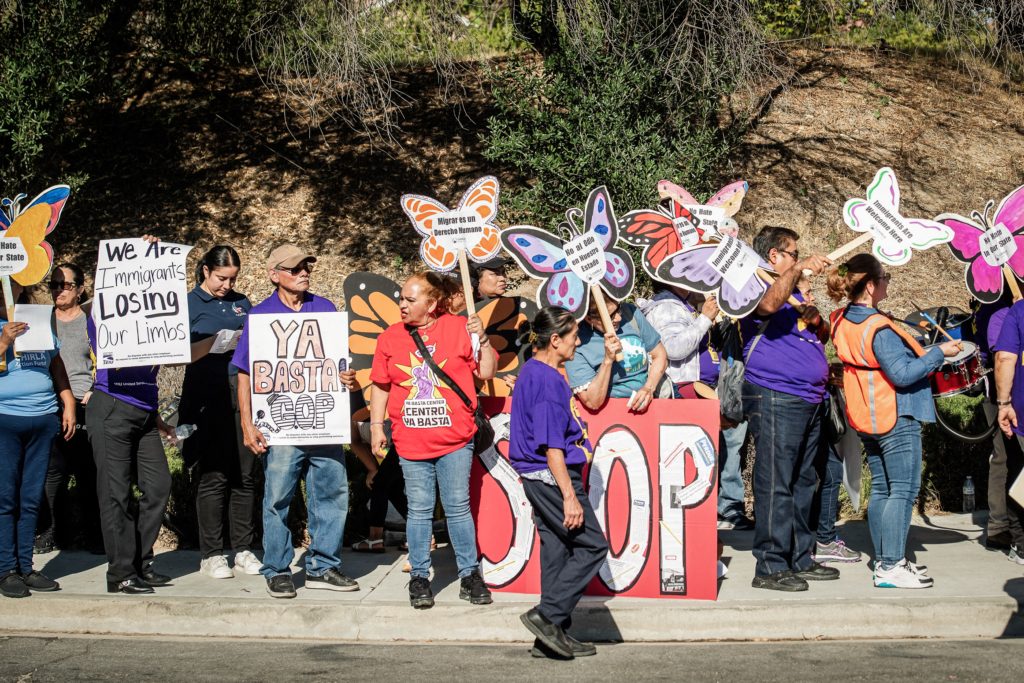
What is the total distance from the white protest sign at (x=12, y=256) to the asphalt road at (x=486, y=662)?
2216 millimetres

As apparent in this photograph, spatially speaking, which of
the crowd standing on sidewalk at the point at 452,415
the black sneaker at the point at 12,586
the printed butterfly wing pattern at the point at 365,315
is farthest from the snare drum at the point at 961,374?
the black sneaker at the point at 12,586

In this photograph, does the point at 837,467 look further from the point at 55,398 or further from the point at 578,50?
the point at 578,50

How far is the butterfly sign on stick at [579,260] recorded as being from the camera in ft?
17.0

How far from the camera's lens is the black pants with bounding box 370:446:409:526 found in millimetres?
6285

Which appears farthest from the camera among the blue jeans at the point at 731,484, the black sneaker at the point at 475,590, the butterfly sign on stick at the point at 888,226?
the blue jeans at the point at 731,484

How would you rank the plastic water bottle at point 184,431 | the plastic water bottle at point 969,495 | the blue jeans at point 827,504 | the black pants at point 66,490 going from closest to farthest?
the plastic water bottle at point 184,431
the blue jeans at point 827,504
the black pants at point 66,490
the plastic water bottle at point 969,495

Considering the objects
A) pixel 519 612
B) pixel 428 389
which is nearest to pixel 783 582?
pixel 519 612

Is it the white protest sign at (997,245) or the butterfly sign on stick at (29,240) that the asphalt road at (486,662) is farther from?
the white protest sign at (997,245)

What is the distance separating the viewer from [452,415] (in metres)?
5.18

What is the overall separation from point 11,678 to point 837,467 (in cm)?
506

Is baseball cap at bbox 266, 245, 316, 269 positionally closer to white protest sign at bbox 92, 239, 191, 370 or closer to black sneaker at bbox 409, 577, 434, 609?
white protest sign at bbox 92, 239, 191, 370

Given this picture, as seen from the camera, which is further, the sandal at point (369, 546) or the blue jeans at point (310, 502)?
the sandal at point (369, 546)

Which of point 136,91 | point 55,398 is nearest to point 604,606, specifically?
point 55,398

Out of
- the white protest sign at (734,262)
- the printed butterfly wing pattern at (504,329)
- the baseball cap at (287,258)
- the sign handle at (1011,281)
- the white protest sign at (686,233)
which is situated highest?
the white protest sign at (686,233)
